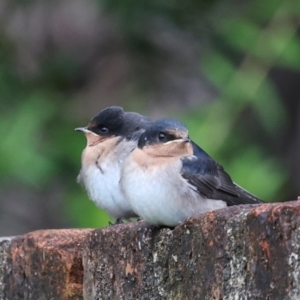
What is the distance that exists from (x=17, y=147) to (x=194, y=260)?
13.1 feet

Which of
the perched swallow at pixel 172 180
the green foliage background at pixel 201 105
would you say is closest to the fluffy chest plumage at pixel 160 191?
the perched swallow at pixel 172 180

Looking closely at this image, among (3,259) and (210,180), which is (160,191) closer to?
(210,180)

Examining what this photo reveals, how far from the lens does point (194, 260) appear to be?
8.33 ft

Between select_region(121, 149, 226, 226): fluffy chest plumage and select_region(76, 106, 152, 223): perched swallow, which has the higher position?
select_region(76, 106, 152, 223): perched swallow

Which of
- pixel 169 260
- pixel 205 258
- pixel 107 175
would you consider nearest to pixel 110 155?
pixel 107 175

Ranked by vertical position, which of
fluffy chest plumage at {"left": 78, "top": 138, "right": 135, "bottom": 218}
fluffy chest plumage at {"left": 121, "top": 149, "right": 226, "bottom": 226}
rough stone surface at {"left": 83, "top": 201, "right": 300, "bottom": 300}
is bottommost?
rough stone surface at {"left": 83, "top": 201, "right": 300, "bottom": 300}

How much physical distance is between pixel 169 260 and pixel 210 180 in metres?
1.03

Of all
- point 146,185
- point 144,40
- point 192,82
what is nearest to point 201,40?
point 144,40

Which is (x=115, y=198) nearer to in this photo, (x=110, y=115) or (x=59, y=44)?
(x=110, y=115)

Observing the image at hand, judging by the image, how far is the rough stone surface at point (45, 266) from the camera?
3.16 m

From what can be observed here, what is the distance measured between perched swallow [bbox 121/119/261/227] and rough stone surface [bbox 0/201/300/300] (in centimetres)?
24

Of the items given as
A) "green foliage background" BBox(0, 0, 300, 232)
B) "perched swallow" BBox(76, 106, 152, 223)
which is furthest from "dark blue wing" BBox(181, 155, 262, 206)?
"green foliage background" BBox(0, 0, 300, 232)

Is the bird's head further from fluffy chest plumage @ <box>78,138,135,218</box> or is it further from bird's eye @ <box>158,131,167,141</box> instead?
fluffy chest plumage @ <box>78,138,135,218</box>

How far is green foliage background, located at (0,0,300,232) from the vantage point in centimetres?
598
